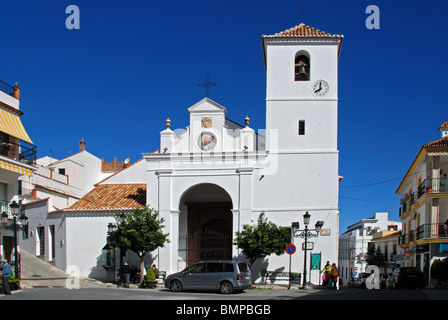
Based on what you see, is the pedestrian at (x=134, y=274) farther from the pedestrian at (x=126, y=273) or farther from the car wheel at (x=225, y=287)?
the car wheel at (x=225, y=287)

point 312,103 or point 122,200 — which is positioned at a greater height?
point 312,103

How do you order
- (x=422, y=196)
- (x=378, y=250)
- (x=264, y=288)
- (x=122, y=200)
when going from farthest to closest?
(x=378, y=250) < (x=422, y=196) < (x=122, y=200) < (x=264, y=288)

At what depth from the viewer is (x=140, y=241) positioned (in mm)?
26469

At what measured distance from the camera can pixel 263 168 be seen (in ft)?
94.7

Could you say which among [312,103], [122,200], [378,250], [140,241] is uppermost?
[312,103]

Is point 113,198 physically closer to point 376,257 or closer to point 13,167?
point 13,167

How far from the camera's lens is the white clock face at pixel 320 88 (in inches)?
1161

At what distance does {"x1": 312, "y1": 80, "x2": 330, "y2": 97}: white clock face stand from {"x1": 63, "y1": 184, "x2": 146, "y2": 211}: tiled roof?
11.3 meters

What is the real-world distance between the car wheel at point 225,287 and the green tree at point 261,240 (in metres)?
4.15

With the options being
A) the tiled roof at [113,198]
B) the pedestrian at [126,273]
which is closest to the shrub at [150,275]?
the pedestrian at [126,273]

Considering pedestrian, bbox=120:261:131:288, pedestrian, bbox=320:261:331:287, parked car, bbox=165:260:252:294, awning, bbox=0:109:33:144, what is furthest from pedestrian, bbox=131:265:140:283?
pedestrian, bbox=320:261:331:287
